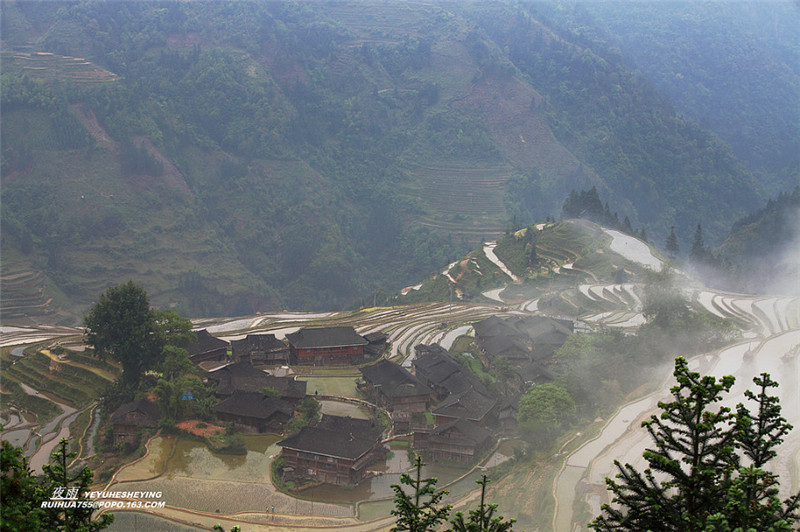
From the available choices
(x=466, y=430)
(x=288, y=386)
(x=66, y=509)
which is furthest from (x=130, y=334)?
(x=66, y=509)

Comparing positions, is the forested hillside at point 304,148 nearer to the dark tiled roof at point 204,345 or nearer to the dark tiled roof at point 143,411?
the dark tiled roof at point 204,345

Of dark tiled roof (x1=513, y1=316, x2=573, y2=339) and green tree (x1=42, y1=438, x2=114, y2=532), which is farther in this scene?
dark tiled roof (x1=513, y1=316, x2=573, y2=339)

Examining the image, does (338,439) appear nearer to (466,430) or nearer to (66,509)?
(466,430)

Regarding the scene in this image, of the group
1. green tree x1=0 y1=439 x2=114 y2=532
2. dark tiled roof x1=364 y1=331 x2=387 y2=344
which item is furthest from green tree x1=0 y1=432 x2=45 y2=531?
dark tiled roof x1=364 y1=331 x2=387 y2=344

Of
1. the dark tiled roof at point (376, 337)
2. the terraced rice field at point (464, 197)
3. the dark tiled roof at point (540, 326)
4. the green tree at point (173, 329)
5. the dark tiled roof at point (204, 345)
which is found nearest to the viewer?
the green tree at point (173, 329)

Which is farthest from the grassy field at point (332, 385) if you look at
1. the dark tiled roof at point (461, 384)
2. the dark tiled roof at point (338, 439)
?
the dark tiled roof at point (338, 439)

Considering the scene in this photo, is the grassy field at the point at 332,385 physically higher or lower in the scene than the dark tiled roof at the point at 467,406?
higher

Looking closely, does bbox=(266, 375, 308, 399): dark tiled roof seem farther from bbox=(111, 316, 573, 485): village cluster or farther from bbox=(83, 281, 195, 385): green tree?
bbox=(83, 281, 195, 385): green tree
